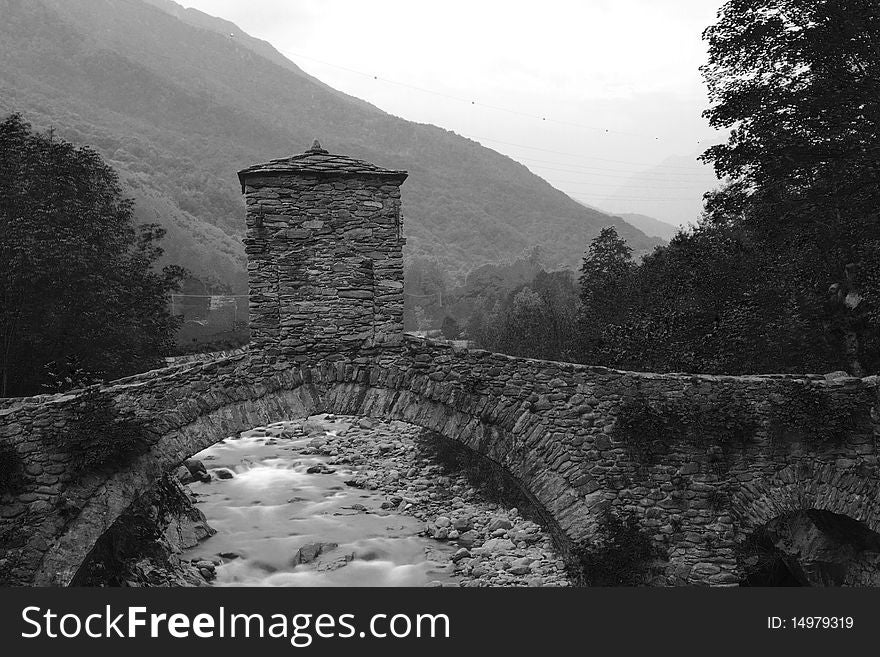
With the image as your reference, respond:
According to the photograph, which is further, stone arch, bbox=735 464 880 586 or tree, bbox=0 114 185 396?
tree, bbox=0 114 185 396

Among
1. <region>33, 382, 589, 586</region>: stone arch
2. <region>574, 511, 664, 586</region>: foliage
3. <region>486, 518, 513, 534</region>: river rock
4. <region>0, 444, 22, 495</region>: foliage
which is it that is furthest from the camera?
<region>486, 518, 513, 534</region>: river rock

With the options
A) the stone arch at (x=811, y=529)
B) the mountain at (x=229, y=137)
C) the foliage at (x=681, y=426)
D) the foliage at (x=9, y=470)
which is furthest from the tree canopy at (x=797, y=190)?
the mountain at (x=229, y=137)

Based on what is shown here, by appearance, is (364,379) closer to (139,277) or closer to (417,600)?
(417,600)

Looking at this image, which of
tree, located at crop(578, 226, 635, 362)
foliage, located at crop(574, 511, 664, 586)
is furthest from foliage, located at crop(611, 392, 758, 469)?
tree, located at crop(578, 226, 635, 362)

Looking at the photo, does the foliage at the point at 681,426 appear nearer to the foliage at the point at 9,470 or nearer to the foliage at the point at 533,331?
the foliage at the point at 9,470

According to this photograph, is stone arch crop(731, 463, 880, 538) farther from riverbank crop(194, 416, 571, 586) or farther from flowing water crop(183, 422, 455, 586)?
flowing water crop(183, 422, 455, 586)

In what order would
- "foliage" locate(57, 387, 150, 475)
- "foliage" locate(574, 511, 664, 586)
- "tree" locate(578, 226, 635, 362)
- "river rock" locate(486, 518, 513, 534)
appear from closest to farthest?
"foliage" locate(57, 387, 150, 475)
"foliage" locate(574, 511, 664, 586)
"river rock" locate(486, 518, 513, 534)
"tree" locate(578, 226, 635, 362)

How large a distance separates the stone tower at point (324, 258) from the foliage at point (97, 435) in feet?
6.15

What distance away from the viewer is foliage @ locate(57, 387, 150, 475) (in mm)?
8586

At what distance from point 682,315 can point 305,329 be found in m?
10.3

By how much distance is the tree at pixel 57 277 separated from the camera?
1564 cm

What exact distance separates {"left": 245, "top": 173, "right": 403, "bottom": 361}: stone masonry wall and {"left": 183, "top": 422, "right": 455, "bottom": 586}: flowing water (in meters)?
6.53

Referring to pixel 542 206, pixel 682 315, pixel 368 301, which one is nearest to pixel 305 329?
pixel 368 301

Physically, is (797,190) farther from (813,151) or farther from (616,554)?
(616,554)
